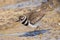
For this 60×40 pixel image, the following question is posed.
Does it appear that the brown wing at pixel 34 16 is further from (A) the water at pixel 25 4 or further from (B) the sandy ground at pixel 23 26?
(A) the water at pixel 25 4

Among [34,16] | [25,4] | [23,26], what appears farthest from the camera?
[25,4]

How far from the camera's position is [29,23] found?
1596mm

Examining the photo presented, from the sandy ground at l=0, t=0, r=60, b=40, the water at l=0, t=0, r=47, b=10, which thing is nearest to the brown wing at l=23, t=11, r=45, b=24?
the sandy ground at l=0, t=0, r=60, b=40

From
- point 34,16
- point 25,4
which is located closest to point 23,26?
point 34,16

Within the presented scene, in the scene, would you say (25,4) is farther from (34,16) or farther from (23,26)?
(23,26)

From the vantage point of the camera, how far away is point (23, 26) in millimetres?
1557

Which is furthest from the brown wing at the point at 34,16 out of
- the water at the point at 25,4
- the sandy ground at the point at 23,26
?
the water at the point at 25,4

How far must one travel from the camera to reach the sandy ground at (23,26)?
141 cm

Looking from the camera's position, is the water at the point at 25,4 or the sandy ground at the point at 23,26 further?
the water at the point at 25,4

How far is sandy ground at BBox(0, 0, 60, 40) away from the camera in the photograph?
1.41 meters

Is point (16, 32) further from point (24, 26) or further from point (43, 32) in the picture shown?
point (43, 32)

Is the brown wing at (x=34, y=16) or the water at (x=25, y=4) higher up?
the water at (x=25, y=4)

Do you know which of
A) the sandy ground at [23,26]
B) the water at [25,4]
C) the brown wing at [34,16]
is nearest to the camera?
the sandy ground at [23,26]

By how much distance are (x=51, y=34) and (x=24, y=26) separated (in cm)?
32
